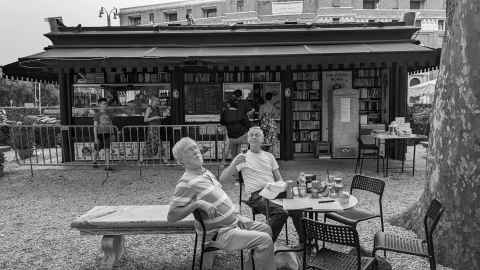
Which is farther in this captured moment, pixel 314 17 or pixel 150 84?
pixel 314 17

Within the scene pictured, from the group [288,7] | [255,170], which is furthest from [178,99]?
[288,7]

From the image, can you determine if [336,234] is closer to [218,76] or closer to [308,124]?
[218,76]

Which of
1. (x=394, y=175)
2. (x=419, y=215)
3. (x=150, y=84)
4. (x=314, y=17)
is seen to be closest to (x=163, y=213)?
(x=419, y=215)

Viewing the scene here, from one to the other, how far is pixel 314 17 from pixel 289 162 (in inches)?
1550

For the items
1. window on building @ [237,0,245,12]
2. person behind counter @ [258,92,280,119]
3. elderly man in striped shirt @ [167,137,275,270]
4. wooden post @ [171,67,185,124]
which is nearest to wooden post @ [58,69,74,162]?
wooden post @ [171,67,185,124]

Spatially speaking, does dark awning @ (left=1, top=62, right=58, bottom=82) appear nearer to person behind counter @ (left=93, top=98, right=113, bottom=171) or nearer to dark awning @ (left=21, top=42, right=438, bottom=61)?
dark awning @ (left=21, top=42, right=438, bottom=61)

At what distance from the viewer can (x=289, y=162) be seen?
425 inches

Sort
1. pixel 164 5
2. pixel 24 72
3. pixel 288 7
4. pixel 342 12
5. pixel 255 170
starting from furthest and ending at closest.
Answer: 1. pixel 164 5
2. pixel 288 7
3. pixel 342 12
4. pixel 24 72
5. pixel 255 170

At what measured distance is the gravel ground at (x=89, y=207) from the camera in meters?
4.51

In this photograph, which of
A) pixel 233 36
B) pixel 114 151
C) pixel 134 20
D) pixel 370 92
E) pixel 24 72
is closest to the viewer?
pixel 114 151

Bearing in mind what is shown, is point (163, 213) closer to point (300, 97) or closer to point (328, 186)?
point (328, 186)

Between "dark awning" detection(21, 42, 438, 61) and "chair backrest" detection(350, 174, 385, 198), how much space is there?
5002 mm

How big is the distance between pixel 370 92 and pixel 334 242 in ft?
30.2

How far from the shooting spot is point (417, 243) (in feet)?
12.4
